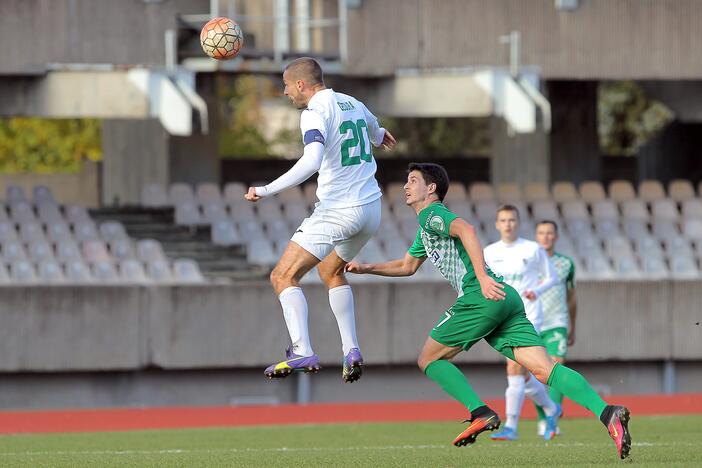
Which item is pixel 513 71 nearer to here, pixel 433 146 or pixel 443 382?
pixel 443 382

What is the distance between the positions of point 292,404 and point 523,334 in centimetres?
1127

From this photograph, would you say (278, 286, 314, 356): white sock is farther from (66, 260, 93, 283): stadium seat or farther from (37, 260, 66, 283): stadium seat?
(37, 260, 66, 283): stadium seat

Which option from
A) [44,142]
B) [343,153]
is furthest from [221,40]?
[44,142]

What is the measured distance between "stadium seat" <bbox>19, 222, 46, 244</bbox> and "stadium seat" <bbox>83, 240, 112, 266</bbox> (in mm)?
645

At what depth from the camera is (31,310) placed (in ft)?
62.9

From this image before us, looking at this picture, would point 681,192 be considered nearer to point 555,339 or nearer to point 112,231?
point 112,231

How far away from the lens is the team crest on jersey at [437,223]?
8.79 meters

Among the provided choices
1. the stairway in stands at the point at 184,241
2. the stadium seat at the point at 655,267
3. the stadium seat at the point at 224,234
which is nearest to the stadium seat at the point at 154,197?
the stairway in stands at the point at 184,241

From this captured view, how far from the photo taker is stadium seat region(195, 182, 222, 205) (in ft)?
75.2

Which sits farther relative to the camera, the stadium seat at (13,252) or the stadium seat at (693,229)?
the stadium seat at (693,229)

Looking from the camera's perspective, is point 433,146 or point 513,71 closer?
point 513,71

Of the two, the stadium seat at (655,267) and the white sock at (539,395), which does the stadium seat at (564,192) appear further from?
the white sock at (539,395)

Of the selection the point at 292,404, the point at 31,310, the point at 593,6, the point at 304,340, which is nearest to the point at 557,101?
the point at 593,6

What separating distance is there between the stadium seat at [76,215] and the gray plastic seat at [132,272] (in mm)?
1639
